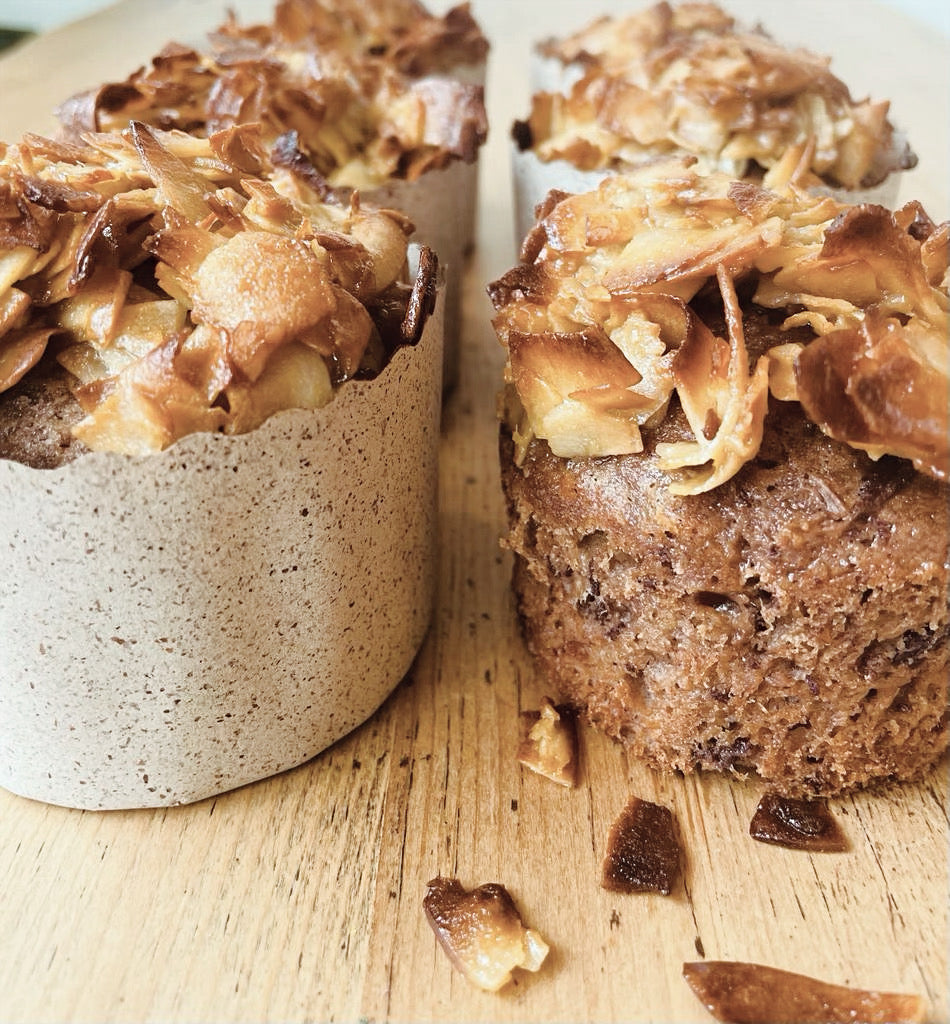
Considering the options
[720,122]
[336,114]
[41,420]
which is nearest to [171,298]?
[41,420]

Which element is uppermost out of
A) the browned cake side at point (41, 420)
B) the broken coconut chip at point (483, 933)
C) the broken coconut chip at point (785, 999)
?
the browned cake side at point (41, 420)

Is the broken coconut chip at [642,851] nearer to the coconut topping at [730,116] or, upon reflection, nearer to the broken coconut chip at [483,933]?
the broken coconut chip at [483,933]

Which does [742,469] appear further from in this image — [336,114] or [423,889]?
[336,114]

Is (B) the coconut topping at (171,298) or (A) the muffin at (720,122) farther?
(A) the muffin at (720,122)

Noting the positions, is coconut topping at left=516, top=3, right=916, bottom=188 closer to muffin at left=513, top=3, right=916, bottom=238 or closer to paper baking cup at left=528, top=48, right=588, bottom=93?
muffin at left=513, top=3, right=916, bottom=238

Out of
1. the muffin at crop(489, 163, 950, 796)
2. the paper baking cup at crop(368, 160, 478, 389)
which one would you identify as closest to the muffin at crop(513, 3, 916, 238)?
the paper baking cup at crop(368, 160, 478, 389)

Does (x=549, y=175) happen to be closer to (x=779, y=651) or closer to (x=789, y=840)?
(x=779, y=651)

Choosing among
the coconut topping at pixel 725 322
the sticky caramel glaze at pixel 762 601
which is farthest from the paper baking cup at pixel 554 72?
the sticky caramel glaze at pixel 762 601
